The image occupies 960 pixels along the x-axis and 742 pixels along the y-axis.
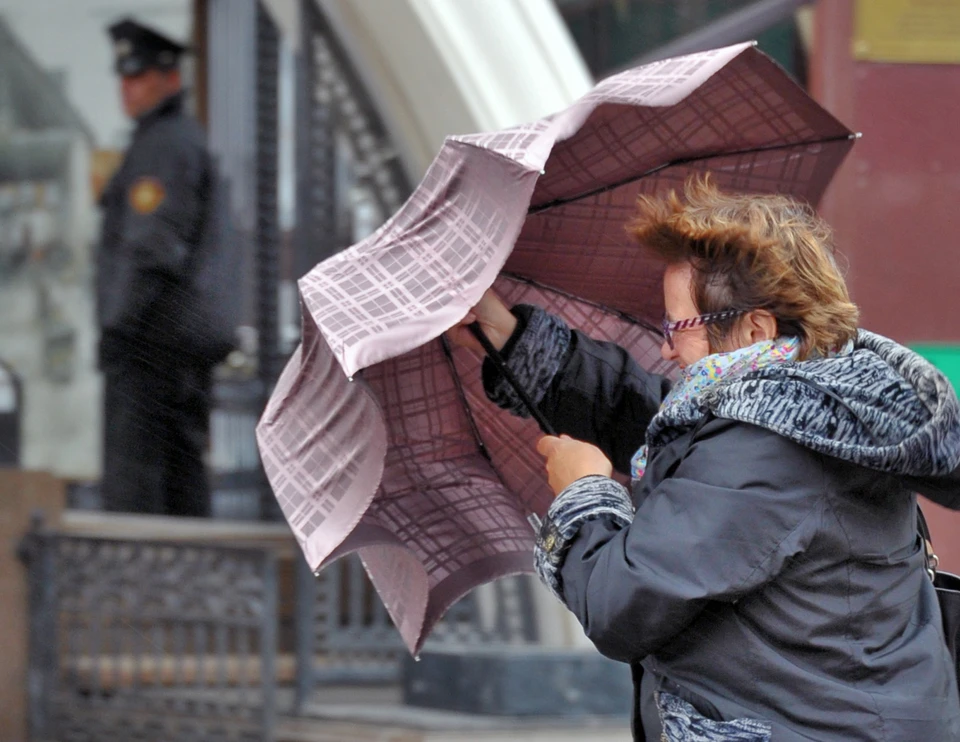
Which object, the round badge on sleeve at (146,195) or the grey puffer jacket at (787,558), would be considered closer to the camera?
the grey puffer jacket at (787,558)

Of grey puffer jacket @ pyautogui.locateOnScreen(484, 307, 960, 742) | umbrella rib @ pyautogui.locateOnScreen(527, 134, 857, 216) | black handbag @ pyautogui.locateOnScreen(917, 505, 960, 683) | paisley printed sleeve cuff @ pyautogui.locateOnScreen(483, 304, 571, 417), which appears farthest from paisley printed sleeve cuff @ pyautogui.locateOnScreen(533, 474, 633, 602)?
umbrella rib @ pyautogui.locateOnScreen(527, 134, 857, 216)

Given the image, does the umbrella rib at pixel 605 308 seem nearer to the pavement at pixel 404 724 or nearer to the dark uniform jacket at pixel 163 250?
the pavement at pixel 404 724

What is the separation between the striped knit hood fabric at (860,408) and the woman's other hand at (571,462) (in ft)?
0.68

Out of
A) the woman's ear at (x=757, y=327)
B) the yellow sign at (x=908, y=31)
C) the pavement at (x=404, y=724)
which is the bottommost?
the pavement at (x=404, y=724)

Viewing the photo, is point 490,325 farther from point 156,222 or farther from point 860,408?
point 156,222

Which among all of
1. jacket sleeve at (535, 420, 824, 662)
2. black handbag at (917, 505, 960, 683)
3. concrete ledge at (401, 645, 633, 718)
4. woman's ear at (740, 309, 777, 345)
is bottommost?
concrete ledge at (401, 645, 633, 718)

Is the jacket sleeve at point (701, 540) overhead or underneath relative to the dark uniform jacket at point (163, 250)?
underneath

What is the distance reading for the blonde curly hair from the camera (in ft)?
6.01

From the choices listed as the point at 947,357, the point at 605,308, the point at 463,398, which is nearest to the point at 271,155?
the point at 947,357

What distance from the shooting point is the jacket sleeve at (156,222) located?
4465 mm

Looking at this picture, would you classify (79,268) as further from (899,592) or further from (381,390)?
(899,592)

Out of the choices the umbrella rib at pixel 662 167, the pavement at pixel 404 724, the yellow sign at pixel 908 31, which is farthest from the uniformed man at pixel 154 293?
Result: the umbrella rib at pixel 662 167

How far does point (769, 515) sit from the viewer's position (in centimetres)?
169

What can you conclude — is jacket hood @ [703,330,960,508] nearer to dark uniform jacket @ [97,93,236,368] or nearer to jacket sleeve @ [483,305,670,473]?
jacket sleeve @ [483,305,670,473]
